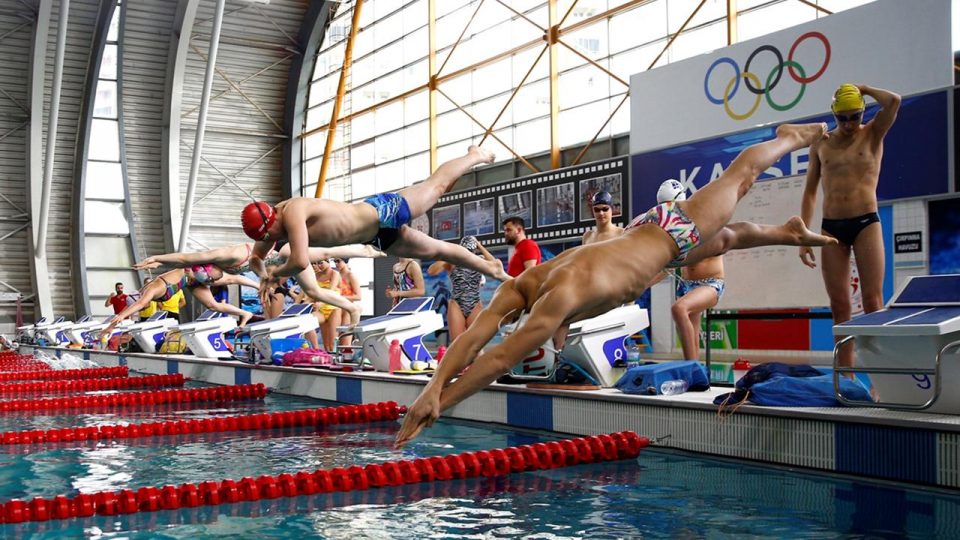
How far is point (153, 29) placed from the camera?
81.1 ft

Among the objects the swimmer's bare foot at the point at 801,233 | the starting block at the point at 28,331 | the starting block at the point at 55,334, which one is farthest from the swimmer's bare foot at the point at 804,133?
the starting block at the point at 28,331

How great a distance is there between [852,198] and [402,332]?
4.42 m

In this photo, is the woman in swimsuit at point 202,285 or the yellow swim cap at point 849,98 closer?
the yellow swim cap at point 849,98

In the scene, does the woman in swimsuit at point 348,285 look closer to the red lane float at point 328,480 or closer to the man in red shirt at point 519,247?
the man in red shirt at point 519,247

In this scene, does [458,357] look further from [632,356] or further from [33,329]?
[33,329]

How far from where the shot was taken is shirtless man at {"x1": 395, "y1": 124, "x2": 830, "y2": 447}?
331 centimetres

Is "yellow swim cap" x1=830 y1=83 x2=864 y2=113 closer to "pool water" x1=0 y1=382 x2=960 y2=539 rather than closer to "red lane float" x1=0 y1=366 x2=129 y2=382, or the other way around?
"pool water" x1=0 y1=382 x2=960 y2=539

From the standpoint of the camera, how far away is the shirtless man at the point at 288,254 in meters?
7.28

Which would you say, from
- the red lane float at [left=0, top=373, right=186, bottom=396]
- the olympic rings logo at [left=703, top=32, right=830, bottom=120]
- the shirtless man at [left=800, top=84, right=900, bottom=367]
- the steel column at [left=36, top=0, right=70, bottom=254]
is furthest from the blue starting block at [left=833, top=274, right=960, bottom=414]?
the steel column at [left=36, top=0, right=70, bottom=254]

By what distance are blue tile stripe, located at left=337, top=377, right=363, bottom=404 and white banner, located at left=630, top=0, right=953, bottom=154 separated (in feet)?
15.6

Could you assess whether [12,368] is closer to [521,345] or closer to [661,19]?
[661,19]

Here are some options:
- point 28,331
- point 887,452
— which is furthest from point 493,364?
point 28,331

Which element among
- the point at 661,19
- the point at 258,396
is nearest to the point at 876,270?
the point at 258,396

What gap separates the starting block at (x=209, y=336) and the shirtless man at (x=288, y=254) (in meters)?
2.73
